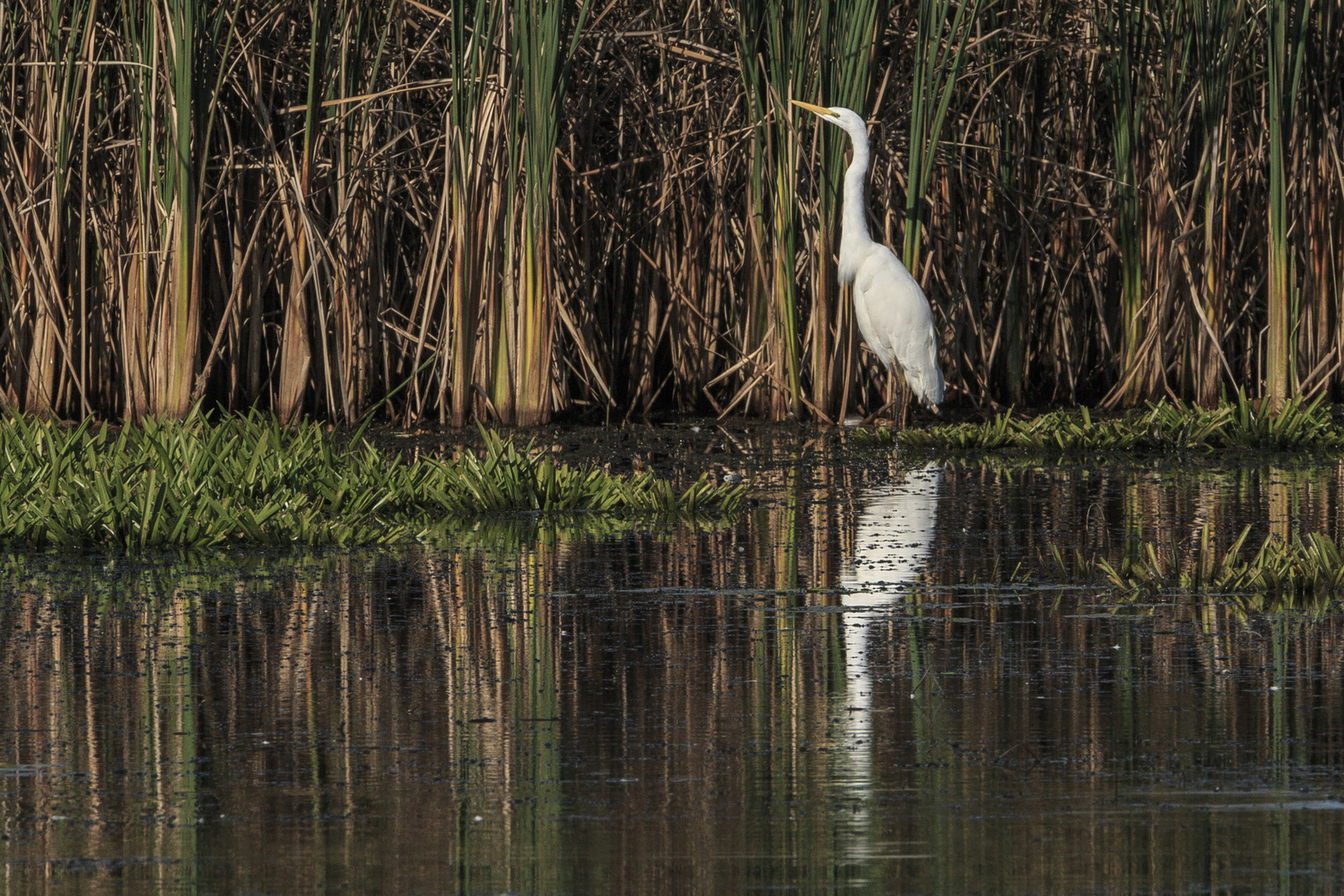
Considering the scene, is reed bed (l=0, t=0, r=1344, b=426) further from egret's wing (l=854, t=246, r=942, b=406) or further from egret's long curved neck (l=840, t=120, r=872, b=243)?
egret's wing (l=854, t=246, r=942, b=406)

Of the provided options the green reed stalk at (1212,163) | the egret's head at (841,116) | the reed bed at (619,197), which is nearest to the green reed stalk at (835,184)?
the reed bed at (619,197)

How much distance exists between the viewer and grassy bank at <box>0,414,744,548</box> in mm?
6809

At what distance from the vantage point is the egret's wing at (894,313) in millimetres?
10992

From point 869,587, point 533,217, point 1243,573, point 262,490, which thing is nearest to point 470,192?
point 533,217

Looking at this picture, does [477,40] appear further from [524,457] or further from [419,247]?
[524,457]

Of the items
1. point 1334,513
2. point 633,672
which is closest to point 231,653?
point 633,672

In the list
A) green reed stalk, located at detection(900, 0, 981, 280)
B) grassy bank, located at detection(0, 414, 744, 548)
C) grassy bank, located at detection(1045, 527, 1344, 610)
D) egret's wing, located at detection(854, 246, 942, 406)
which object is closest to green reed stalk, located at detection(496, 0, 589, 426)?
egret's wing, located at detection(854, 246, 942, 406)

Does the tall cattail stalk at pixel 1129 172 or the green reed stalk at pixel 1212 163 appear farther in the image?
the tall cattail stalk at pixel 1129 172

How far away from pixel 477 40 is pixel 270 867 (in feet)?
27.1

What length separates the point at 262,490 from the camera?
25.1ft

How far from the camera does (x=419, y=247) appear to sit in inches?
479

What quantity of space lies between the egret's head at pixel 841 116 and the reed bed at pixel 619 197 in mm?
375

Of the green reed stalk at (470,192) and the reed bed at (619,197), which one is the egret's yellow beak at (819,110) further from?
the green reed stalk at (470,192)

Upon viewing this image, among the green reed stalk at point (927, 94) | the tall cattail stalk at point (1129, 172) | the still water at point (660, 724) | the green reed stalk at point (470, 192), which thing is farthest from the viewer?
the tall cattail stalk at point (1129, 172)
